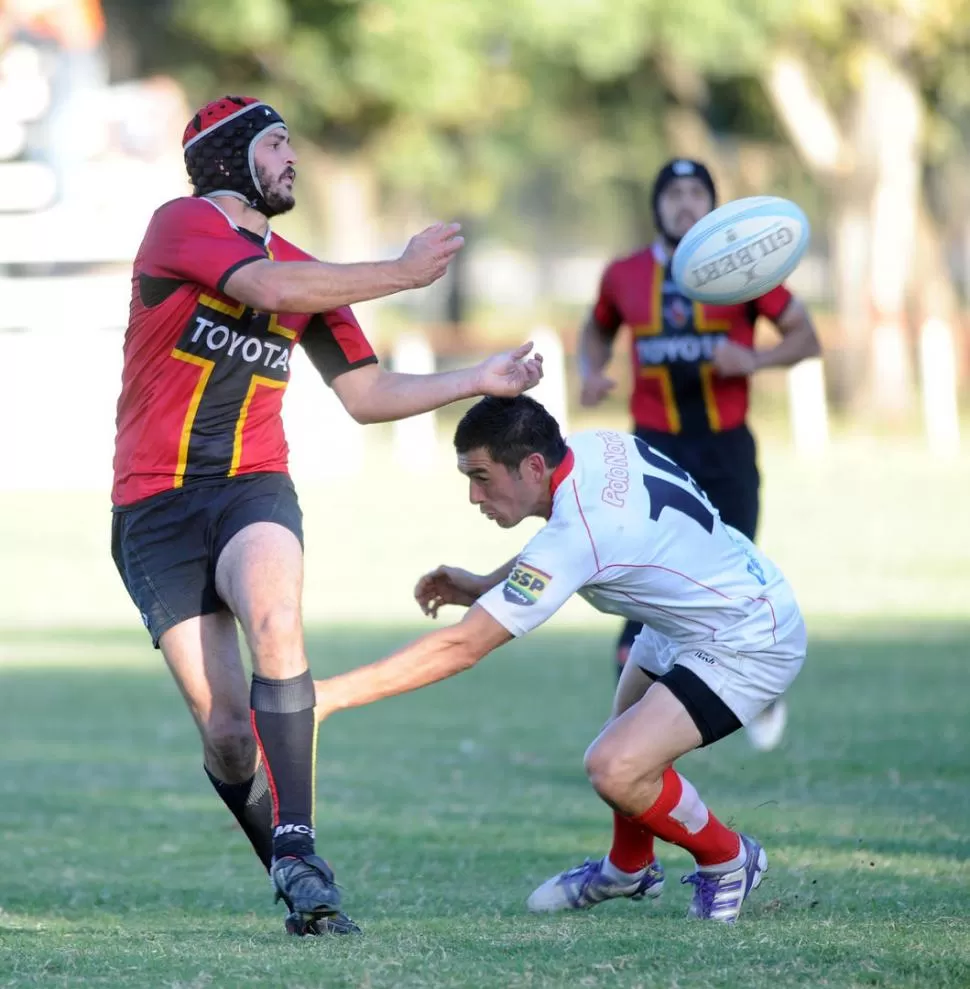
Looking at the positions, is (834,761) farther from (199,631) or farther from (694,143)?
(694,143)

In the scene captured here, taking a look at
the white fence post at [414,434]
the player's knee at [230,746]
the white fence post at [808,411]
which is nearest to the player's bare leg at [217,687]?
the player's knee at [230,746]

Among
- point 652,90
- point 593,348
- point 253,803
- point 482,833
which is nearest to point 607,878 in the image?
point 253,803

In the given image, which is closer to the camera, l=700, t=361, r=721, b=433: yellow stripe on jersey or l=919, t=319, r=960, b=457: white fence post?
l=700, t=361, r=721, b=433: yellow stripe on jersey

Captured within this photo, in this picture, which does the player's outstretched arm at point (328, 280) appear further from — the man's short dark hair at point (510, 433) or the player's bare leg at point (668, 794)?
the player's bare leg at point (668, 794)

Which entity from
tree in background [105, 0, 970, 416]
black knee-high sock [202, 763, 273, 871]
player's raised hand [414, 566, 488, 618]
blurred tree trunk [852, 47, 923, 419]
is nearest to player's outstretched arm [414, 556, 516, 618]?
player's raised hand [414, 566, 488, 618]

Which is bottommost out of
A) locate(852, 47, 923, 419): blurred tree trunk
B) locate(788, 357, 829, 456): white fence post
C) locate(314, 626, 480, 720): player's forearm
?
locate(314, 626, 480, 720): player's forearm

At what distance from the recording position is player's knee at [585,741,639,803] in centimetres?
582

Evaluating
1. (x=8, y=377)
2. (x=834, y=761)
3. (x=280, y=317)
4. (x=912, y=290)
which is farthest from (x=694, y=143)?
(x=280, y=317)

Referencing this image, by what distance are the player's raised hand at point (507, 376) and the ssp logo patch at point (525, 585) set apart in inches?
20.3

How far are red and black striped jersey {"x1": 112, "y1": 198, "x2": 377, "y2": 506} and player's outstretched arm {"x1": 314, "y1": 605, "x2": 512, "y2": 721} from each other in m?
0.95

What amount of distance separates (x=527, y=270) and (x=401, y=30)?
3362 inches

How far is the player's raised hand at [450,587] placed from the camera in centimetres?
614

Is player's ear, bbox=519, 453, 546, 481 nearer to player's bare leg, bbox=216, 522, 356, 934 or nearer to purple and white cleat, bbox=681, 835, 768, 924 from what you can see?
player's bare leg, bbox=216, 522, 356, 934

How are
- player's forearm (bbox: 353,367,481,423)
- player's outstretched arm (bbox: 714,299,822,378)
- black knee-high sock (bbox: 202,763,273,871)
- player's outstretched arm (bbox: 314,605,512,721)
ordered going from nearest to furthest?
player's outstretched arm (bbox: 314,605,512,721) → player's forearm (bbox: 353,367,481,423) → black knee-high sock (bbox: 202,763,273,871) → player's outstretched arm (bbox: 714,299,822,378)
